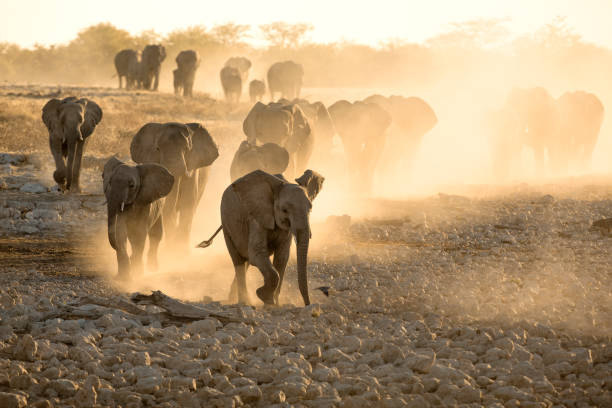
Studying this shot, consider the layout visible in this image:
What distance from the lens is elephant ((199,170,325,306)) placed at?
809 centimetres

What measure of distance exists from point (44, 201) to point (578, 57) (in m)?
55.2

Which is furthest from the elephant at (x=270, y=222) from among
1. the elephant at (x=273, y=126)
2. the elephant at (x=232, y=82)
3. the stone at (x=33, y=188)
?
the elephant at (x=232, y=82)

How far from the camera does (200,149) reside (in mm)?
12539

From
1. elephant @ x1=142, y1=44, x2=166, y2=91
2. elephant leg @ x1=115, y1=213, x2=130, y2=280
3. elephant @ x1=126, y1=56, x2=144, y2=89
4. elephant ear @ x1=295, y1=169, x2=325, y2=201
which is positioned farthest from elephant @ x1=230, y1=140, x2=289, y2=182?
elephant @ x1=126, y1=56, x2=144, y2=89

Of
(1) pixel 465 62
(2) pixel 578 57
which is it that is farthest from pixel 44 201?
(1) pixel 465 62

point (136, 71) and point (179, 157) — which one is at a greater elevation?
point (136, 71)

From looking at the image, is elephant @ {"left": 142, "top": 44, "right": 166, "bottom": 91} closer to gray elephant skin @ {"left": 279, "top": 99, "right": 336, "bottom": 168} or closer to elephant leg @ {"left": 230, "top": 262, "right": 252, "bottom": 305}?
gray elephant skin @ {"left": 279, "top": 99, "right": 336, "bottom": 168}

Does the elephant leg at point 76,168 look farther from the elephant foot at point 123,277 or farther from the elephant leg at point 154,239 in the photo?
the elephant foot at point 123,277

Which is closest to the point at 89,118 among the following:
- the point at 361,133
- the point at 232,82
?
the point at 361,133

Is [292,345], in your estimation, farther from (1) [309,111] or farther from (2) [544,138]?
(2) [544,138]

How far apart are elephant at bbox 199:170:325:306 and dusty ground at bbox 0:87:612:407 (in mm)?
328

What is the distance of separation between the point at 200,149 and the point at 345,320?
5.28 m

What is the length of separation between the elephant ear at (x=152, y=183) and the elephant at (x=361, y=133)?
9929 millimetres

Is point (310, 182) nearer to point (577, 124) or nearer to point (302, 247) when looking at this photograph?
point (302, 247)
